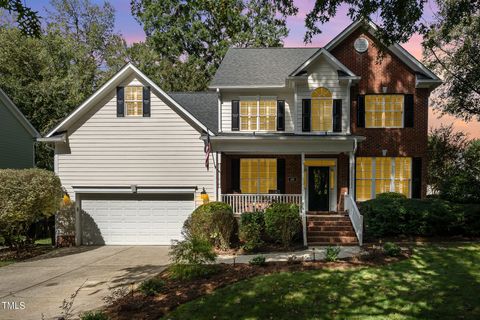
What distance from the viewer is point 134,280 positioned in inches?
372

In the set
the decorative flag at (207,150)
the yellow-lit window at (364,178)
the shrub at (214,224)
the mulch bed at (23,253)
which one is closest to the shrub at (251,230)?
the shrub at (214,224)

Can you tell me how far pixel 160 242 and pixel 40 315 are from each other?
778cm

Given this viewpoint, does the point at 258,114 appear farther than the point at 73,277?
Yes

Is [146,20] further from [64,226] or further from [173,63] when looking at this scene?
[64,226]

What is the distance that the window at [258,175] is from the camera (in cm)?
1659

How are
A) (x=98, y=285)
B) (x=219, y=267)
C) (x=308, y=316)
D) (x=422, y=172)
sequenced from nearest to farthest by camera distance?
(x=308, y=316) < (x=98, y=285) < (x=219, y=267) < (x=422, y=172)

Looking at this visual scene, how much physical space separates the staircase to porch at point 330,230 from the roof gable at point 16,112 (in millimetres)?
18659

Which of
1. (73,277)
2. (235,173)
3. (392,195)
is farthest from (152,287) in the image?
(392,195)

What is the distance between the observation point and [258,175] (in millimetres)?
16656

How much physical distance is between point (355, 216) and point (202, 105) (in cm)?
981

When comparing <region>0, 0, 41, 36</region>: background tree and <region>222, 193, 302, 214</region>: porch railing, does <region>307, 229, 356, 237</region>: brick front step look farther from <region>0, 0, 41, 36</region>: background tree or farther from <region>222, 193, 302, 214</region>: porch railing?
<region>0, 0, 41, 36</region>: background tree

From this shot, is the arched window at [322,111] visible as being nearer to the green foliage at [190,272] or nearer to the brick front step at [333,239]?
the brick front step at [333,239]

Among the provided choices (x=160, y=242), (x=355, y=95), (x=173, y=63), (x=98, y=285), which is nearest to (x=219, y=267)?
(x=98, y=285)

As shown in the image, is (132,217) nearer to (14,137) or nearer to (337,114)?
(337,114)
